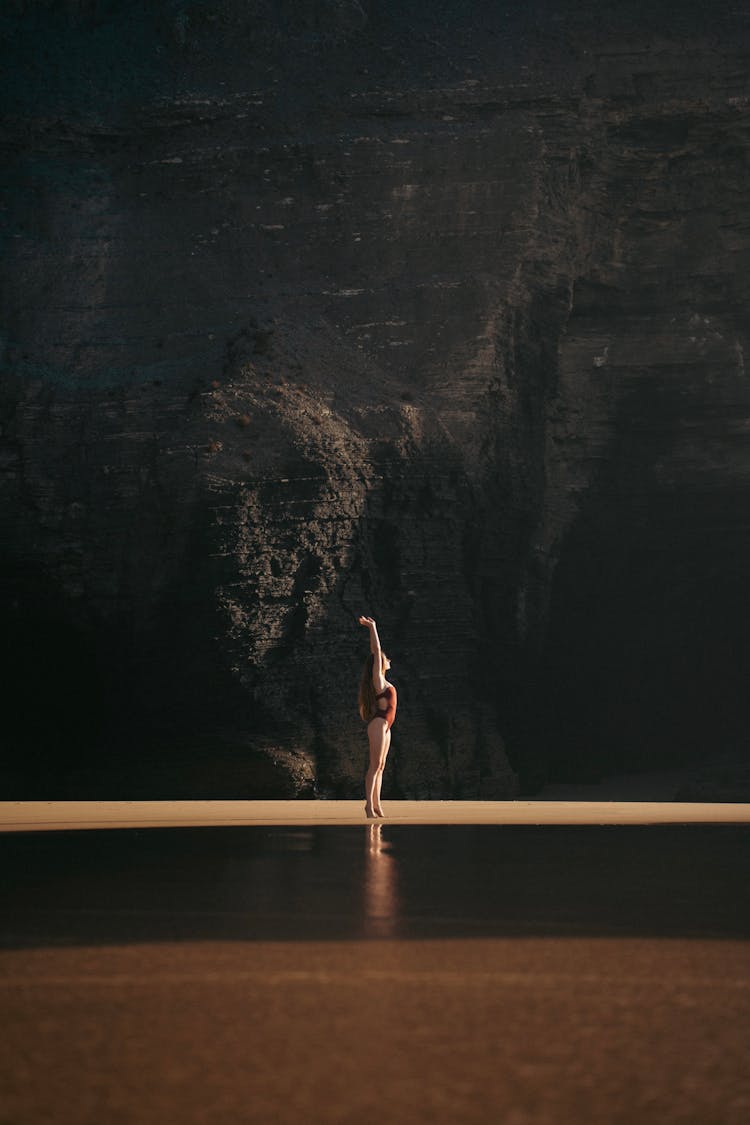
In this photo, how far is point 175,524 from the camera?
99.9 ft

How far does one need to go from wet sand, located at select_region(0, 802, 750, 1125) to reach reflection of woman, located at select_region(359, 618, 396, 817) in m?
6.15

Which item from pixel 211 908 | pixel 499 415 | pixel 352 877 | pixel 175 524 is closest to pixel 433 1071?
pixel 211 908

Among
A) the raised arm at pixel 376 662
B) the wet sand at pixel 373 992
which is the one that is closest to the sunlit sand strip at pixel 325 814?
the raised arm at pixel 376 662

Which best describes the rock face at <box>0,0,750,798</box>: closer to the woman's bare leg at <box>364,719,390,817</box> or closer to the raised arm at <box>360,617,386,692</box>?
the woman's bare leg at <box>364,719,390,817</box>

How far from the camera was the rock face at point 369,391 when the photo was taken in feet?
98.3

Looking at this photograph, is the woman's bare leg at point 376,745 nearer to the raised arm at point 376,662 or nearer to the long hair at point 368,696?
the long hair at point 368,696

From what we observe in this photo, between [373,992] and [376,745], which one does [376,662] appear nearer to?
[376,745]

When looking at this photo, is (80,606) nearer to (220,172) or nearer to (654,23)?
(220,172)

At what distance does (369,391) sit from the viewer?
108ft

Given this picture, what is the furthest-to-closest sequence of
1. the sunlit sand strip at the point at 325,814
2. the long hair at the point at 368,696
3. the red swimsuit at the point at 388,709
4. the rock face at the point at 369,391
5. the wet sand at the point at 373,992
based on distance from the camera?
the rock face at the point at 369,391, the long hair at the point at 368,696, the red swimsuit at the point at 388,709, the sunlit sand strip at the point at 325,814, the wet sand at the point at 373,992

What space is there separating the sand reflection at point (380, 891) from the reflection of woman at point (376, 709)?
3852 mm

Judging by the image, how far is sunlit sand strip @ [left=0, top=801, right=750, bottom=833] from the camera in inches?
674

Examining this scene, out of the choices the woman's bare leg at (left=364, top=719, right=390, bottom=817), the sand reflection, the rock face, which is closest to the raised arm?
the woman's bare leg at (left=364, top=719, right=390, bottom=817)

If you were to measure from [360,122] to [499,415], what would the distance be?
305 inches
